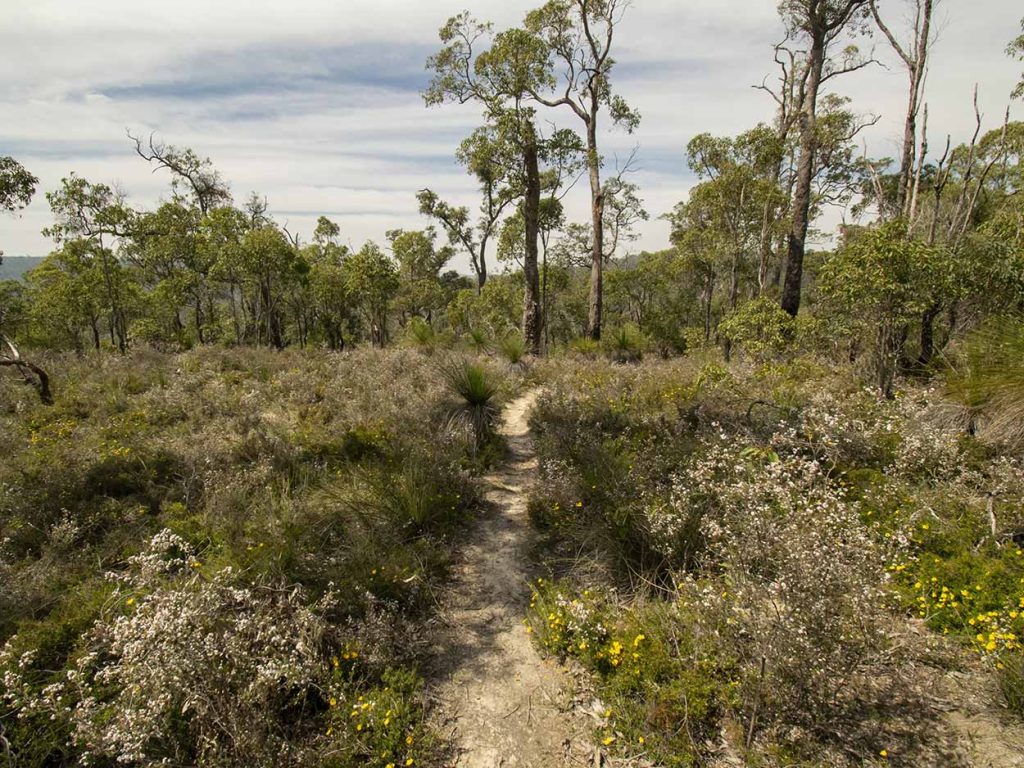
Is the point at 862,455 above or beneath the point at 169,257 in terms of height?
beneath

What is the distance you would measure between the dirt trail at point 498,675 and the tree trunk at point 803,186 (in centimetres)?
957

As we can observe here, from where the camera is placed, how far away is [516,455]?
7629 mm

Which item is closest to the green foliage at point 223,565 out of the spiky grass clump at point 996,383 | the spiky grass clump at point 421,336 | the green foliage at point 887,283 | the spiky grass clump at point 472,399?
the spiky grass clump at point 472,399

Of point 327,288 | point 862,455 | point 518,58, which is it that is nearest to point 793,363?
point 862,455

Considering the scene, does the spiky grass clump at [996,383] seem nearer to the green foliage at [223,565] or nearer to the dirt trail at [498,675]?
the dirt trail at [498,675]

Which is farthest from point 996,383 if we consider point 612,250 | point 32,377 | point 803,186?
point 612,250

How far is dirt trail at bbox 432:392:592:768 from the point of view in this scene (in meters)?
2.99

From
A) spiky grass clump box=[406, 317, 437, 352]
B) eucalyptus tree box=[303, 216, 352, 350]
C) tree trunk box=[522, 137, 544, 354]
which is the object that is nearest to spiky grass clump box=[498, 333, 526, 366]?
tree trunk box=[522, 137, 544, 354]

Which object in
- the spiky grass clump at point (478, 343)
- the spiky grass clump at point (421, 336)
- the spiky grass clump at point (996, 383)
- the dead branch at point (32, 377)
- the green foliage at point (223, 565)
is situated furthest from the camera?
the spiky grass clump at point (421, 336)

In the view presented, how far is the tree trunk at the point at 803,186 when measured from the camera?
10953 mm

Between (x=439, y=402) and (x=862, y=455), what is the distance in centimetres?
599

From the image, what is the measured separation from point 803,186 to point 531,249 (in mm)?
7379

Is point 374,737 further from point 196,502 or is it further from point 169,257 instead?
point 169,257

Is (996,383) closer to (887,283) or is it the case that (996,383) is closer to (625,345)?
(887,283)
